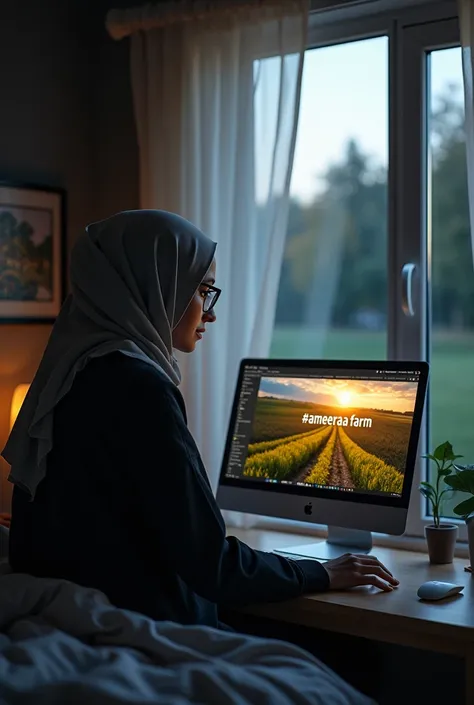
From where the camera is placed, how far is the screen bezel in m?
2.19

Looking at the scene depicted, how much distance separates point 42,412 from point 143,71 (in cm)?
155

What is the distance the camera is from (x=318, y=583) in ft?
6.46

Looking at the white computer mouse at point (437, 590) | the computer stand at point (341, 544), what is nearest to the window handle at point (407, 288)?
the computer stand at point (341, 544)

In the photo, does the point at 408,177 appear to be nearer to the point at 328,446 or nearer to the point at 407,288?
the point at 407,288

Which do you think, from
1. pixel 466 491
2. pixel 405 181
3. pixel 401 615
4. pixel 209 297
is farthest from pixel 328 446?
pixel 405 181

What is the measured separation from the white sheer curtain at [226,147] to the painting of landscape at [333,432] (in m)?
0.37

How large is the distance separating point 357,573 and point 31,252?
5.17 feet

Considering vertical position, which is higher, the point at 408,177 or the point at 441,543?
the point at 408,177

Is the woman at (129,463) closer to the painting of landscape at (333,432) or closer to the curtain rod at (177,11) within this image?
the painting of landscape at (333,432)

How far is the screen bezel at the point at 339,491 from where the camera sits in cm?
219

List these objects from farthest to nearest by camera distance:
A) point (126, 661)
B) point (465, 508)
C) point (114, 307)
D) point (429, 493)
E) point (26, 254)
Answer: point (26, 254)
point (429, 493)
point (465, 508)
point (114, 307)
point (126, 661)

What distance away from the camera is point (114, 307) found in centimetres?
192

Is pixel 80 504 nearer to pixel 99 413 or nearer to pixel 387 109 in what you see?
pixel 99 413

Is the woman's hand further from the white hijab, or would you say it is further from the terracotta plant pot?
the white hijab
